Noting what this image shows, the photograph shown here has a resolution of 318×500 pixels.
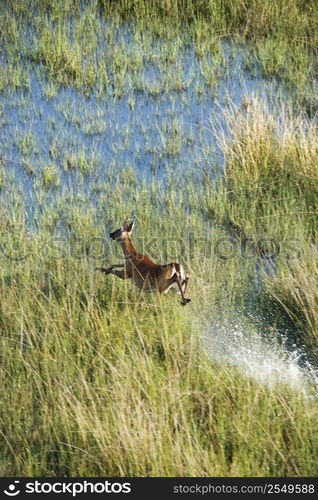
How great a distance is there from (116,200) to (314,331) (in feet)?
6.69

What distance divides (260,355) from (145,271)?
846 mm

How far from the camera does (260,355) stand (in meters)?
5.33

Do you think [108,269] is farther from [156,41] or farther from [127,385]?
[156,41]

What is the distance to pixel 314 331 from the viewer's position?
218 inches

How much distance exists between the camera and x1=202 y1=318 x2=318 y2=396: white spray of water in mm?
5027

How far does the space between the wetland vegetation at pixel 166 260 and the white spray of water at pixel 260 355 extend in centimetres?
1

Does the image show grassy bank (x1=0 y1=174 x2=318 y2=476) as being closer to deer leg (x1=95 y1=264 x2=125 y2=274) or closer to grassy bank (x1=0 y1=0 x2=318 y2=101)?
deer leg (x1=95 y1=264 x2=125 y2=274)

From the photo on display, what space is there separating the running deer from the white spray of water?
32 cm

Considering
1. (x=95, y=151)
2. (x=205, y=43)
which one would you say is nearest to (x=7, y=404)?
(x=95, y=151)

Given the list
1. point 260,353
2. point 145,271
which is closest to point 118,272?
point 145,271

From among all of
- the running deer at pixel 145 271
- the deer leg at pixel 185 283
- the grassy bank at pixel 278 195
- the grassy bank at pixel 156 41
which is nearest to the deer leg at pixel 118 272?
the running deer at pixel 145 271

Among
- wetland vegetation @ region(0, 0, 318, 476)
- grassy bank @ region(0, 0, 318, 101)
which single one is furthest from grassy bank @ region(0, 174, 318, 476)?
grassy bank @ region(0, 0, 318, 101)

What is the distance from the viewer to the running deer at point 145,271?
17.4ft

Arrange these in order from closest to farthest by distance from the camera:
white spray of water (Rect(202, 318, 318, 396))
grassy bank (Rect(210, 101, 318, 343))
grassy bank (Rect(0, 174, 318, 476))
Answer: grassy bank (Rect(0, 174, 318, 476)) < white spray of water (Rect(202, 318, 318, 396)) < grassy bank (Rect(210, 101, 318, 343))
